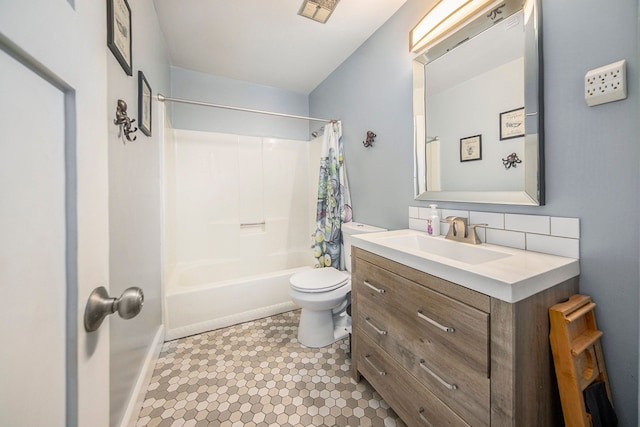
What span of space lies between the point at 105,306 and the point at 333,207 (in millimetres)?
1877

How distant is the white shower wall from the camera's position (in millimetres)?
2502

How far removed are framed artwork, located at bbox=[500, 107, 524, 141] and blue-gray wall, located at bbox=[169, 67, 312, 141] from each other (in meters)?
2.24

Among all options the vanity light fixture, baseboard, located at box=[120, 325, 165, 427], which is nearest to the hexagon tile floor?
baseboard, located at box=[120, 325, 165, 427]

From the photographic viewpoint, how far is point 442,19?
4.35 feet

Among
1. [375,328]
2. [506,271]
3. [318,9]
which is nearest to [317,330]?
[375,328]

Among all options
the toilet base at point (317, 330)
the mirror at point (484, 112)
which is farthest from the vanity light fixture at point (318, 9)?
the toilet base at point (317, 330)

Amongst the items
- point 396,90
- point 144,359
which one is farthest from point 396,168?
point 144,359

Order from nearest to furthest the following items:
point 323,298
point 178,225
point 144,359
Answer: point 144,359
point 323,298
point 178,225

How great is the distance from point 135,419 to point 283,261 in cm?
188

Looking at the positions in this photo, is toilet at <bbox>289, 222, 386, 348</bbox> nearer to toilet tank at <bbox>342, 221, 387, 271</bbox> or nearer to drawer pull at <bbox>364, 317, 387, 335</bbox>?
toilet tank at <bbox>342, 221, 387, 271</bbox>

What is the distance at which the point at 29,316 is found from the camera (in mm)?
293

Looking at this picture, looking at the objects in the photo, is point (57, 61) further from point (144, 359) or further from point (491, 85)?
point (144, 359)

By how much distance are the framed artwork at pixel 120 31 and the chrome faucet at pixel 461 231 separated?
5.33 ft

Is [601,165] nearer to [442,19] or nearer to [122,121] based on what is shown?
[442,19]
